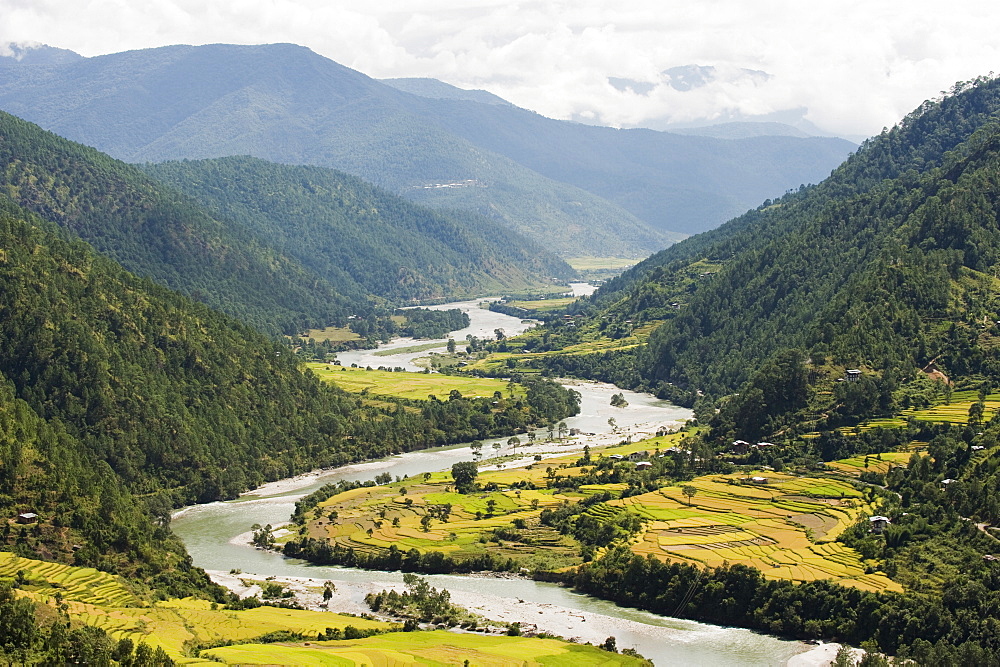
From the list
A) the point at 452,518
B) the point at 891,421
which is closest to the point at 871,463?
the point at 891,421

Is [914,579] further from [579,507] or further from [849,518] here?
[579,507]

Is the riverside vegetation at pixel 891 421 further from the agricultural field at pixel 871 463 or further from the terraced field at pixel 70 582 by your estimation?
the terraced field at pixel 70 582

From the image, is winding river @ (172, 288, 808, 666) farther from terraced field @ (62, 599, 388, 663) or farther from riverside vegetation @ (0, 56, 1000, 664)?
terraced field @ (62, 599, 388, 663)

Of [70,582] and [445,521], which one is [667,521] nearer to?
[445,521]

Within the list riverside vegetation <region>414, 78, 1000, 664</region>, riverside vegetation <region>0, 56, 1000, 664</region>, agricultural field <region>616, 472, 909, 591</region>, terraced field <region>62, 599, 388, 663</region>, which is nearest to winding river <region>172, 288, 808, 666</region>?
riverside vegetation <region>0, 56, 1000, 664</region>

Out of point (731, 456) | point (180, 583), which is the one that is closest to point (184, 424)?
point (180, 583)

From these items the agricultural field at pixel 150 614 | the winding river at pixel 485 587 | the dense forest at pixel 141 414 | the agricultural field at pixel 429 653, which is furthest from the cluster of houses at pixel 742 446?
the agricultural field at pixel 150 614

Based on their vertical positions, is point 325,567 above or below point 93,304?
below
